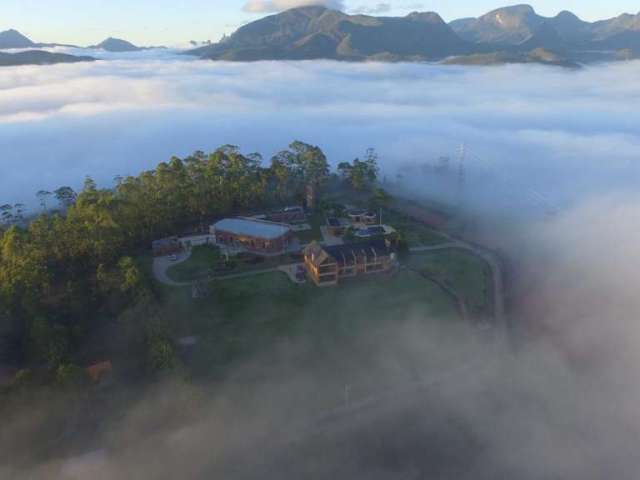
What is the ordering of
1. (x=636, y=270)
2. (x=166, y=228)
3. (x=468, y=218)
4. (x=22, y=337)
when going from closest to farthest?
1. (x=22, y=337)
2. (x=636, y=270)
3. (x=166, y=228)
4. (x=468, y=218)

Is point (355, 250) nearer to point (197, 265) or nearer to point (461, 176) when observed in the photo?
point (197, 265)

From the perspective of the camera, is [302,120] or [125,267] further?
[302,120]

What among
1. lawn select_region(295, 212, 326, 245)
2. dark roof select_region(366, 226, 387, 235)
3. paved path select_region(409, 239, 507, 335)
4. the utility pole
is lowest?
the utility pole

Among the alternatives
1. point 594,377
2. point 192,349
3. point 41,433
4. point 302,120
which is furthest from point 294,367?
point 302,120

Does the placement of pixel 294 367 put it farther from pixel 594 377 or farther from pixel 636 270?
pixel 636 270

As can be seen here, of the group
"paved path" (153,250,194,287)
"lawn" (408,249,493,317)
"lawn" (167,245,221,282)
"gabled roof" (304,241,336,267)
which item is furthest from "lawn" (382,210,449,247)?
"paved path" (153,250,194,287)

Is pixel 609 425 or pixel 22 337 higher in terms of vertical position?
pixel 22 337

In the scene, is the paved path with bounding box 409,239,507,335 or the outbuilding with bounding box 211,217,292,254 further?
the outbuilding with bounding box 211,217,292,254

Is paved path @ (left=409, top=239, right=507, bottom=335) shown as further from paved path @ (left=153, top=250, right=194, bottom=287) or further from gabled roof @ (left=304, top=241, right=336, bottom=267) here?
paved path @ (left=153, top=250, right=194, bottom=287)
